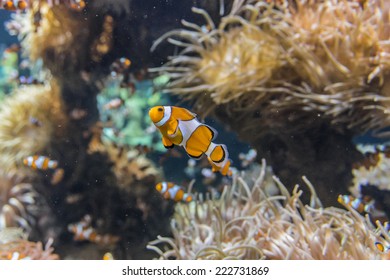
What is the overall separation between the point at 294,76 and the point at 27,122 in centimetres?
211

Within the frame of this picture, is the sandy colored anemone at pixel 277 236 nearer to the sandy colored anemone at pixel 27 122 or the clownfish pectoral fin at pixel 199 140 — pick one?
the clownfish pectoral fin at pixel 199 140

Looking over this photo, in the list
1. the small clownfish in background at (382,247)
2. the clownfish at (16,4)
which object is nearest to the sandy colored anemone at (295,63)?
the small clownfish in background at (382,247)

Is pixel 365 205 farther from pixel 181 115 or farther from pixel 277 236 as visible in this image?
pixel 181 115

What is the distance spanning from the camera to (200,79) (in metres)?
2.61

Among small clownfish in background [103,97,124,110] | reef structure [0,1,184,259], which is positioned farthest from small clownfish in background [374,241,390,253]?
small clownfish in background [103,97,124,110]

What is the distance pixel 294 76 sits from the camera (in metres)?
2.35


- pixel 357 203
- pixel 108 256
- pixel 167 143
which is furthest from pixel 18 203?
pixel 357 203

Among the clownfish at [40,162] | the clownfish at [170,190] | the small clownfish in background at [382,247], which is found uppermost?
the small clownfish in background at [382,247]

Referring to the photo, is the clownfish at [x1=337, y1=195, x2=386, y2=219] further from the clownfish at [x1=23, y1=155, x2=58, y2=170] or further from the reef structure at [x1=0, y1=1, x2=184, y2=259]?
the clownfish at [x1=23, y1=155, x2=58, y2=170]

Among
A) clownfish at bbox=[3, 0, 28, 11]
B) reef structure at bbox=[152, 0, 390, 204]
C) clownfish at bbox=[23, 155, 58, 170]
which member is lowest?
clownfish at bbox=[23, 155, 58, 170]

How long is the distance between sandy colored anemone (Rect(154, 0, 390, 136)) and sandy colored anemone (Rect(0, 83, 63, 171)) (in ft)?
3.35

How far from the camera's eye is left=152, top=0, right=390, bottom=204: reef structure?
2213mm

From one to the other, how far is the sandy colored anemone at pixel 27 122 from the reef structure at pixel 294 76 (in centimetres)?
92

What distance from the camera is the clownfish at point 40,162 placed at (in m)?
2.71
